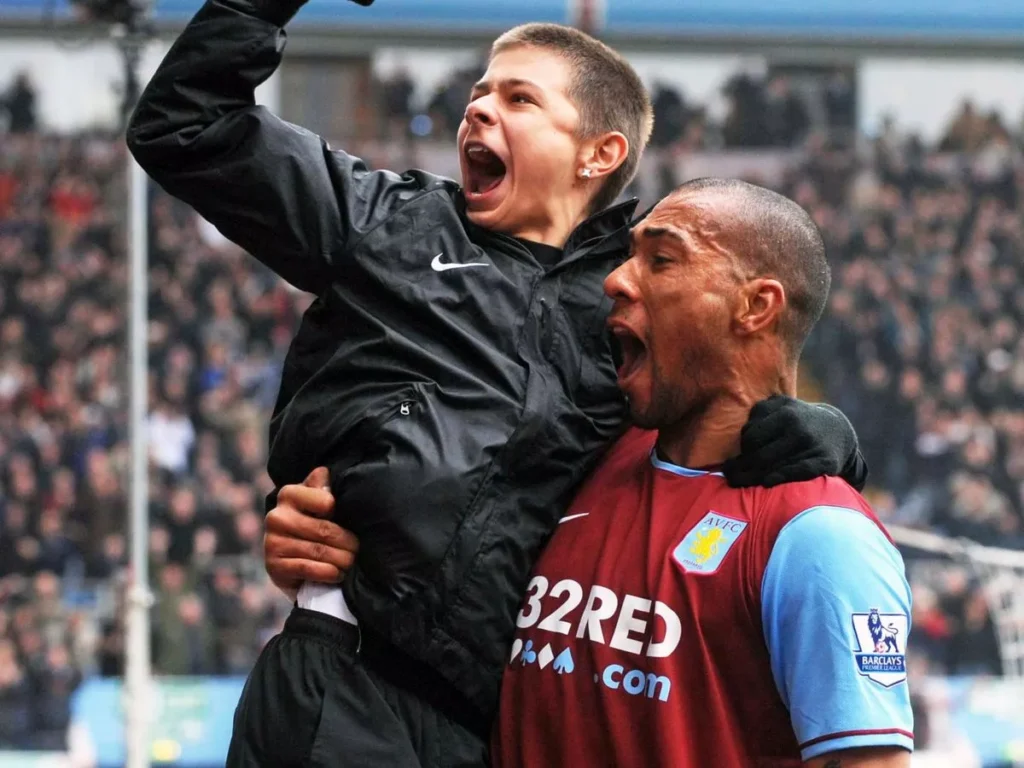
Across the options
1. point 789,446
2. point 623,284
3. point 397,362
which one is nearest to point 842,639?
point 789,446

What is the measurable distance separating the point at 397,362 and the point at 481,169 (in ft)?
1.46

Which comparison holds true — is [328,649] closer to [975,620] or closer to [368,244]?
[368,244]

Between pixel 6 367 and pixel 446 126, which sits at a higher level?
pixel 446 126

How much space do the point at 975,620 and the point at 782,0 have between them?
5.41 meters

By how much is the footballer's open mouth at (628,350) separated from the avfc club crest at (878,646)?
0.57 metres

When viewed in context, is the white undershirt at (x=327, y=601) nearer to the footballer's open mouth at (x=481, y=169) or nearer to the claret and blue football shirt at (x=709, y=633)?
the claret and blue football shirt at (x=709, y=633)

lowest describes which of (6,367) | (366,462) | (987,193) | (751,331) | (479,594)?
(6,367)

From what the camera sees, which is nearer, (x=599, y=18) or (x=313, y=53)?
(x=599, y=18)

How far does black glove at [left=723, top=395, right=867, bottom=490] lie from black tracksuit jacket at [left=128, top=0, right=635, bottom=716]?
0.31 m

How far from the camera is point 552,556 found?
8.07 feet

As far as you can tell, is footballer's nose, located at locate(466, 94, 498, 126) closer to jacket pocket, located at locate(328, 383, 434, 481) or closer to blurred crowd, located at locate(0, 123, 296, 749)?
jacket pocket, located at locate(328, 383, 434, 481)

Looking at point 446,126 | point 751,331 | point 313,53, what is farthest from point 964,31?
Result: point 751,331

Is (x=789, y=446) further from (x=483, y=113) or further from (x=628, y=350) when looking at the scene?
(x=483, y=113)

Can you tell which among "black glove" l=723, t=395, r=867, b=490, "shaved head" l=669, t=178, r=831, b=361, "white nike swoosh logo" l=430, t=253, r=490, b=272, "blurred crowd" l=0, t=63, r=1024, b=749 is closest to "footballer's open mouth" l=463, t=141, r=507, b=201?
"white nike swoosh logo" l=430, t=253, r=490, b=272
